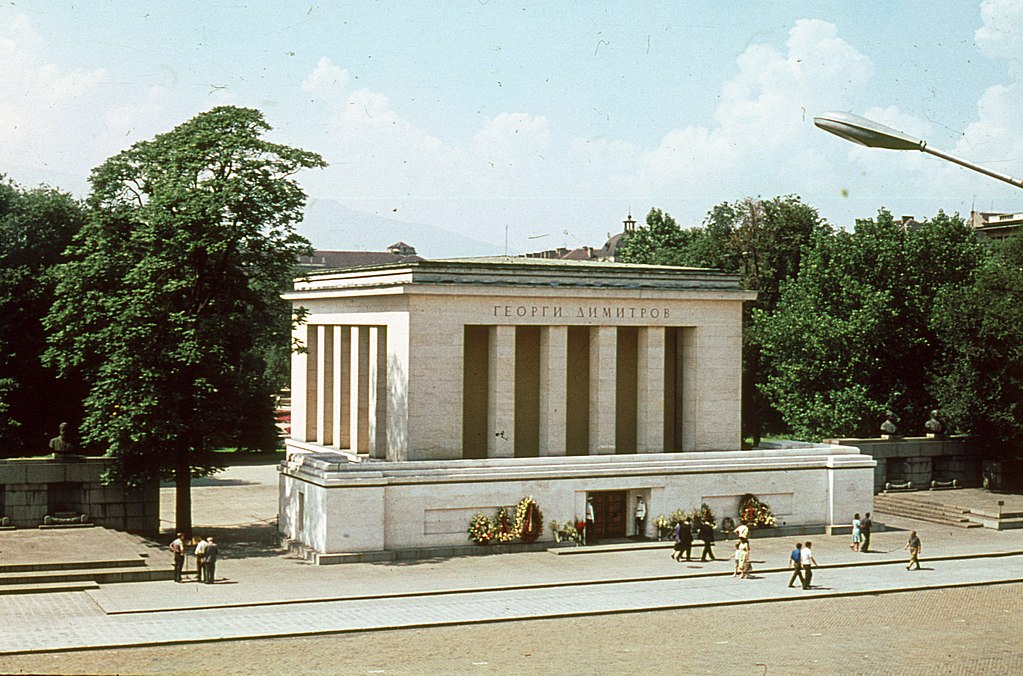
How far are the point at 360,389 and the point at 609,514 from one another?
38.3 feet

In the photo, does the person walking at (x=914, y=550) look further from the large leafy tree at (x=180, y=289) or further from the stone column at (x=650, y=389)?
the large leafy tree at (x=180, y=289)

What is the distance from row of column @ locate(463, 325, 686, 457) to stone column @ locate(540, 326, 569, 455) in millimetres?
37

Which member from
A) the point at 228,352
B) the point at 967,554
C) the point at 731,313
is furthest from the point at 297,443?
the point at 967,554

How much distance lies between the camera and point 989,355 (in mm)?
58344

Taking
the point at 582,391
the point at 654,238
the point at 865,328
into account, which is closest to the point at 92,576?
the point at 582,391

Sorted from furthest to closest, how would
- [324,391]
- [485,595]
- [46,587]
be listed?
[324,391] → [485,595] → [46,587]

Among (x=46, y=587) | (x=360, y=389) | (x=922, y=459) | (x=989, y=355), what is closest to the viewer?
(x=46, y=587)

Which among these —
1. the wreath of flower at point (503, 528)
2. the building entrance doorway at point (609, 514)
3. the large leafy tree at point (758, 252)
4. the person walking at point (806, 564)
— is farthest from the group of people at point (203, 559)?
the large leafy tree at point (758, 252)

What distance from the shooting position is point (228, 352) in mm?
44188

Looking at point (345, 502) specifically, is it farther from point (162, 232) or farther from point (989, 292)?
point (989, 292)

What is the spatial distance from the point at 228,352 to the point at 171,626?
15523 mm

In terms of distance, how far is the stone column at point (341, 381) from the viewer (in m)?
51.5

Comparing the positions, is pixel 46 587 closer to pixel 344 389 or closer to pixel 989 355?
pixel 344 389

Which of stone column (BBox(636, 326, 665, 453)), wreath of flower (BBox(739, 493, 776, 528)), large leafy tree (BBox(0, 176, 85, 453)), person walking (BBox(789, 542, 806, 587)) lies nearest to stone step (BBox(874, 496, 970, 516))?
wreath of flower (BBox(739, 493, 776, 528))
